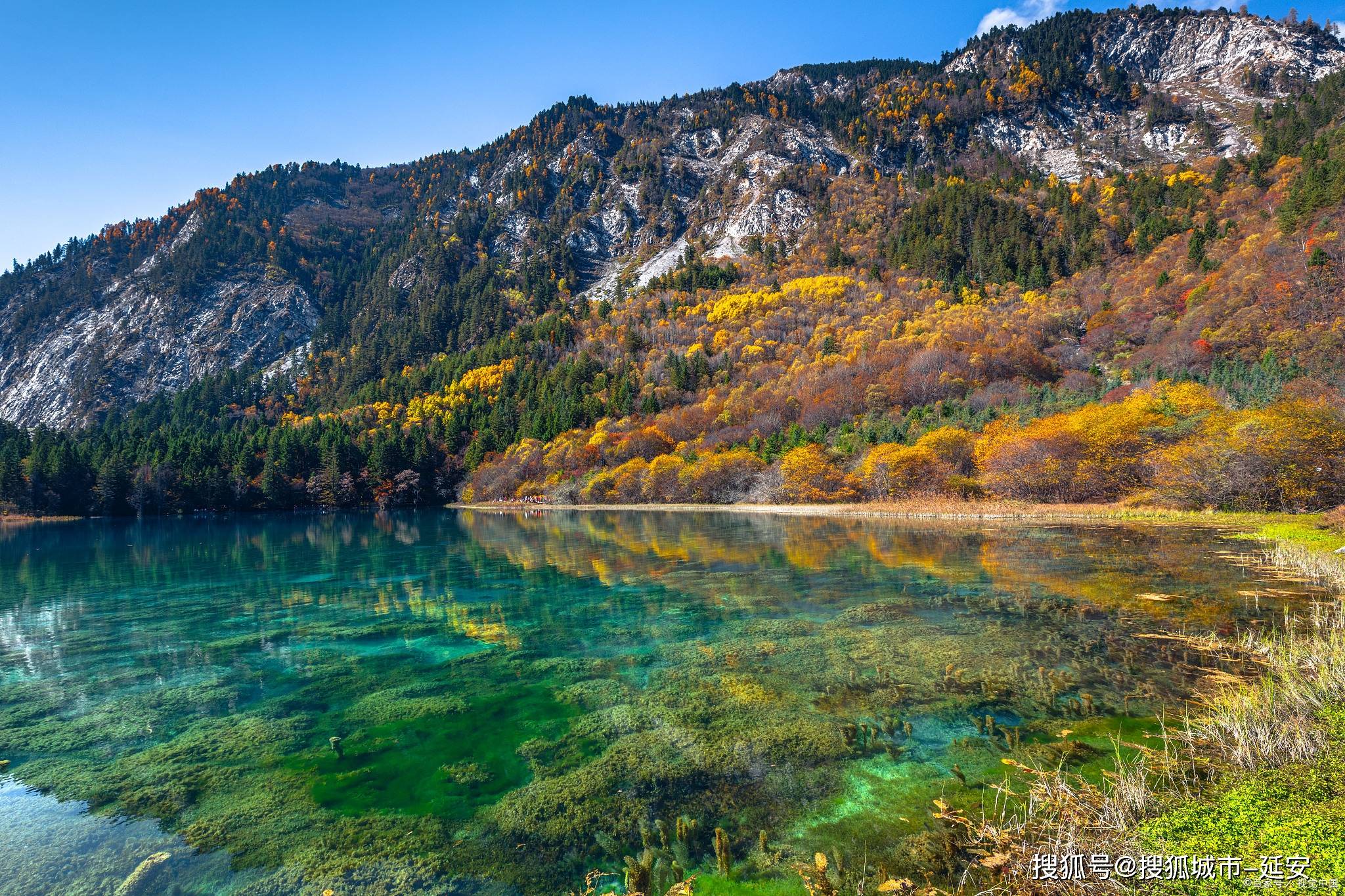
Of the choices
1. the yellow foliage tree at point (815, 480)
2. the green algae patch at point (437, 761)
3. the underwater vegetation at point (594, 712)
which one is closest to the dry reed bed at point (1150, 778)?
the underwater vegetation at point (594, 712)

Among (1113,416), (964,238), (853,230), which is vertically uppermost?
(853,230)

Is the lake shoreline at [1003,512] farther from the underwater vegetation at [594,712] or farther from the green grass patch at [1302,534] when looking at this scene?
the underwater vegetation at [594,712]

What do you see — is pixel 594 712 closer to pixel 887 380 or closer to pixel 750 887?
pixel 750 887

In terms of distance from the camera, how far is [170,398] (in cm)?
18900

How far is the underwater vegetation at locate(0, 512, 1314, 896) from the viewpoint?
7305mm

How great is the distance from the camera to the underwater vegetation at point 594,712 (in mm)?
7305

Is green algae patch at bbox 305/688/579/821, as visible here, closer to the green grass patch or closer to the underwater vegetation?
the underwater vegetation

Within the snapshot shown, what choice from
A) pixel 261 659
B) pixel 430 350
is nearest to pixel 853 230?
pixel 430 350

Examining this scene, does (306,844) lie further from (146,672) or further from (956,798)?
(146,672)

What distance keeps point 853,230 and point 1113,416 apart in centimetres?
15808

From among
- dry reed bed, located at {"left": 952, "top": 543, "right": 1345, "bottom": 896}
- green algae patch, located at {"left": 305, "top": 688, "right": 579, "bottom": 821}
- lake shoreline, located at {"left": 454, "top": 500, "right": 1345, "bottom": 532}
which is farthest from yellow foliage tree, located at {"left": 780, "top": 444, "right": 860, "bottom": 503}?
green algae patch, located at {"left": 305, "top": 688, "right": 579, "bottom": 821}

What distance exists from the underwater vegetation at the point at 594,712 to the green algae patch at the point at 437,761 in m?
0.06

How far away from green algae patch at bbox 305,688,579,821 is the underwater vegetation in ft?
0.20

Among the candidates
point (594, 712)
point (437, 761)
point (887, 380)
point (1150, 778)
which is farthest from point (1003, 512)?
point (887, 380)
